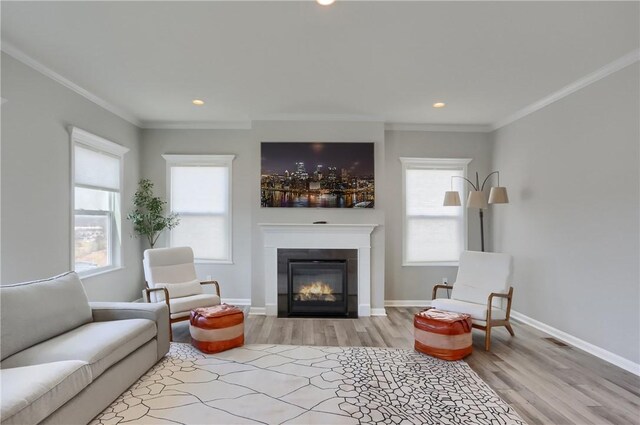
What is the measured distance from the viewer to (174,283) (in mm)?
3918

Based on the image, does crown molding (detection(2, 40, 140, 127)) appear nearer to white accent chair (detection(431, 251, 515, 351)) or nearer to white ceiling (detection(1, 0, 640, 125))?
white ceiling (detection(1, 0, 640, 125))

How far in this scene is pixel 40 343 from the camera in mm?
2270

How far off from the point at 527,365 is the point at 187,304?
138 inches

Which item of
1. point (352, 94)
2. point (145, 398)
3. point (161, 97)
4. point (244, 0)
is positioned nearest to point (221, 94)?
point (161, 97)

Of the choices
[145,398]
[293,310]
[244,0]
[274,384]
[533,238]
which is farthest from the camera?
[293,310]

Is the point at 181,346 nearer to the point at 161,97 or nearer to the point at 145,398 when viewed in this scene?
the point at 145,398

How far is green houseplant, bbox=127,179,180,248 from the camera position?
15.6ft

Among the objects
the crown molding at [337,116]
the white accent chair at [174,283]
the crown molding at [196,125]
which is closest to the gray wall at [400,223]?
the crown molding at [337,116]

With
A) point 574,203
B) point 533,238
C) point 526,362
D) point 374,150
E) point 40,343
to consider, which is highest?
point 374,150

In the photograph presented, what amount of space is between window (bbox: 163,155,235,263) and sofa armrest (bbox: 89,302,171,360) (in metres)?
2.11

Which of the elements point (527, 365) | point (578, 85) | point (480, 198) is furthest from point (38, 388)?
point (578, 85)

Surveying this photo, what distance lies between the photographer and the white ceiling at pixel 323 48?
91.7 inches

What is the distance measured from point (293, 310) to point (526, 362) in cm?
278

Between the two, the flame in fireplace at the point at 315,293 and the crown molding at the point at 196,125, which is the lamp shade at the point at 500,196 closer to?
the flame in fireplace at the point at 315,293
